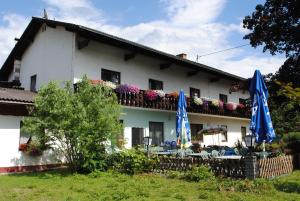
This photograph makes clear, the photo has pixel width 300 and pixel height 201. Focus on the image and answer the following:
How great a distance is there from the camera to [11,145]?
46.2 ft

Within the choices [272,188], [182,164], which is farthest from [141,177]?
[272,188]

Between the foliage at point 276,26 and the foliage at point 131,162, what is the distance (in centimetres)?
1021

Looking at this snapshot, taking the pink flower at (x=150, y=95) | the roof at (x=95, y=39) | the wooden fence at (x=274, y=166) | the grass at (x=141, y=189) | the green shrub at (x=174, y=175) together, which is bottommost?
the grass at (x=141, y=189)

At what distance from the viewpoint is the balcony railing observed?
17.2m

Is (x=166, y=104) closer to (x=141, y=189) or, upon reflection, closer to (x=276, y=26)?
(x=276, y=26)

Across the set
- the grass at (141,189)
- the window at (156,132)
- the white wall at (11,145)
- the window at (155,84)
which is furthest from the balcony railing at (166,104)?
the grass at (141,189)

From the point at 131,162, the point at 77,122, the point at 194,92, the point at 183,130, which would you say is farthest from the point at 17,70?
the point at 131,162

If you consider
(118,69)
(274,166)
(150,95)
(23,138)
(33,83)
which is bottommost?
(274,166)

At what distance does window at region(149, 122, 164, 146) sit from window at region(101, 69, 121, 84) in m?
3.21

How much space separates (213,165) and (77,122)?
4.96m

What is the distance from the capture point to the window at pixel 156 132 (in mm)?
19823

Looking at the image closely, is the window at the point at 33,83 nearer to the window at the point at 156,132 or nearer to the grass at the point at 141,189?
the window at the point at 156,132

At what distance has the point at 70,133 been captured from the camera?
12.5 metres

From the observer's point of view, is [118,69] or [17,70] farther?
[17,70]
